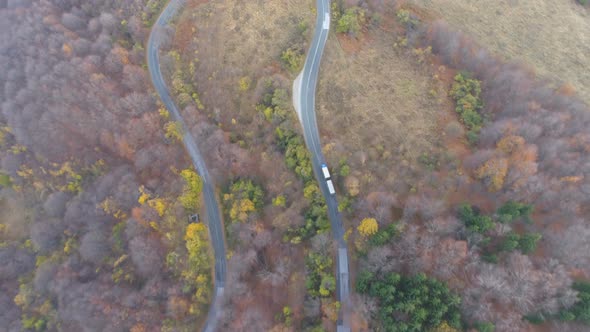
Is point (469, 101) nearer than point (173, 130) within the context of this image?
Yes

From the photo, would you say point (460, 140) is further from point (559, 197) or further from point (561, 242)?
point (561, 242)

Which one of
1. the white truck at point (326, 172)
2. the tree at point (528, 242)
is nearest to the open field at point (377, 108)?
the white truck at point (326, 172)

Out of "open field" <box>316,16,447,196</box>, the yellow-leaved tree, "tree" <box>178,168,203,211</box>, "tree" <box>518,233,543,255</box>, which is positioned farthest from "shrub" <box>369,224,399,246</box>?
"tree" <box>178,168,203,211</box>

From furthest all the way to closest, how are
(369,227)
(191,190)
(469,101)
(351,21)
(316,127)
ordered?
(351,21)
(191,190)
(316,127)
(469,101)
(369,227)

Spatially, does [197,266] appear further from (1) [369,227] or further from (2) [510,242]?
(2) [510,242]

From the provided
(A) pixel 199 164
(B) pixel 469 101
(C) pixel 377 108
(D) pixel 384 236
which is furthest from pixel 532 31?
(A) pixel 199 164

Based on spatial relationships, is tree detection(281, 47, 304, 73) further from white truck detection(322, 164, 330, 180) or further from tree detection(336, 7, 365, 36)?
white truck detection(322, 164, 330, 180)
